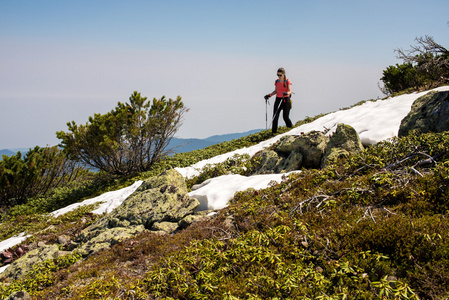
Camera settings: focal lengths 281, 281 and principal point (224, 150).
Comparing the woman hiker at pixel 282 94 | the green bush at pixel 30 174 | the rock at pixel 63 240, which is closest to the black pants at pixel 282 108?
the woman hiker at pixel 282 94

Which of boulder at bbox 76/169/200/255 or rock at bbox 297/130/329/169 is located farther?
rock at bbox 297/130/329/169

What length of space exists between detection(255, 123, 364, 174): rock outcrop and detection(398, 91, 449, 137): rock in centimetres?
135

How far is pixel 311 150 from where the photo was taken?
8.97 m

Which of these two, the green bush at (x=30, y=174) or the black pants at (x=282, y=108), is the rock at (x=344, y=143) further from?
the green bush at (x=30, y=174)

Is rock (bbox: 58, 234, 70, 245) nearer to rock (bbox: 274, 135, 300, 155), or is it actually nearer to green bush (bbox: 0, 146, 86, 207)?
rock (bbox: 274, 135, 300, 155)

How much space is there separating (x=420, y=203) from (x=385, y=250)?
3.61 ft

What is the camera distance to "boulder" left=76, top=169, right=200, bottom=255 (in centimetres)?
643

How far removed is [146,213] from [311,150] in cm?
535

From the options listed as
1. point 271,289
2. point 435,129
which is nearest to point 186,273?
point 271,289

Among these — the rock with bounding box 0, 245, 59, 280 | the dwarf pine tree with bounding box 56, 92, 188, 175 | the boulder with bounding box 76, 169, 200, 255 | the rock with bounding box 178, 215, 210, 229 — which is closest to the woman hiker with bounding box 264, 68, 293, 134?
the dwarf pine tree with bounding box 56, 92, 188, 175

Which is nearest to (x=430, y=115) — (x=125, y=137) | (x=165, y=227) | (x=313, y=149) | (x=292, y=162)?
(x=313, y=149)

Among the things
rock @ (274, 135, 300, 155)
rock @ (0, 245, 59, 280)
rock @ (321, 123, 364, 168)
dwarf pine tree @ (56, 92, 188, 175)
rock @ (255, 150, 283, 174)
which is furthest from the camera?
dwarf pine tree @ (56, 92, 188, 175)

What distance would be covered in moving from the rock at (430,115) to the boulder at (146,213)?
5.96 m

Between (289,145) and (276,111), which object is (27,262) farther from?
(276,111)
